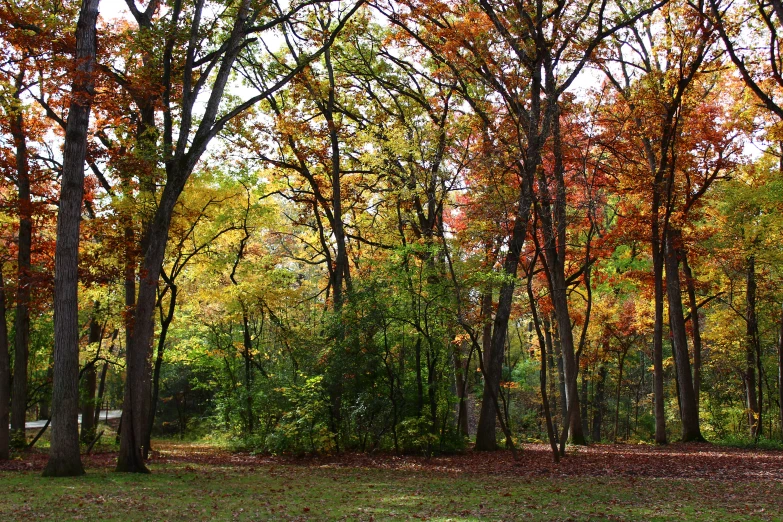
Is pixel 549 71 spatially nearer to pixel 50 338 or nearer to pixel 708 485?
pixel 708 485

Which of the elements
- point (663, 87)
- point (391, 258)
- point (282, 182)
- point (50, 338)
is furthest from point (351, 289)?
point (50, 338)

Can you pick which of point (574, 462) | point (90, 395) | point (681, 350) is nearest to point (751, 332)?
point (681, 350)

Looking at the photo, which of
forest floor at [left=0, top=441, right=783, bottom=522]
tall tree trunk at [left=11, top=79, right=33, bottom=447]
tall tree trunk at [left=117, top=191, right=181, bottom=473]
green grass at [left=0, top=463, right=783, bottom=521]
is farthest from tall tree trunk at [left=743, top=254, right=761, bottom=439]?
tall tree trunk at [left=11, top=79, right=33, bottom=447]

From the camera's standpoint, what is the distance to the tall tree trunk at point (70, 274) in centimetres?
910

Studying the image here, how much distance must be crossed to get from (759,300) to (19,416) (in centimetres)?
2198

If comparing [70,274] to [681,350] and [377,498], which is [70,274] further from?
[681,350]

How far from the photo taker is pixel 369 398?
13.3 metres

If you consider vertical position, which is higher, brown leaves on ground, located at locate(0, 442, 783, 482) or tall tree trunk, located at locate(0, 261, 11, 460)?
tall tree trunk, located at locate(0, 261, 11, 460)

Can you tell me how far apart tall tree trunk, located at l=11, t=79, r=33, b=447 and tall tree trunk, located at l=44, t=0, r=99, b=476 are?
2351mm

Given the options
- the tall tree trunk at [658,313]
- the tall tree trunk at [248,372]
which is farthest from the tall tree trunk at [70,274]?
the tall tree trunk at [658,313]

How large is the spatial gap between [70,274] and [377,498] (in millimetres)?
6086

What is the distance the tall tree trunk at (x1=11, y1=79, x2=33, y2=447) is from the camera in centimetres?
1170

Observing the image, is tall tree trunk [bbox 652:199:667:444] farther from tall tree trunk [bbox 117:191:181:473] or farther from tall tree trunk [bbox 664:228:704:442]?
tall tree trunk [bbox 117:191:181:473]

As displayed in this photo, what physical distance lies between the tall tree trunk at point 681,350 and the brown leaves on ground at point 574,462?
0.81 m
